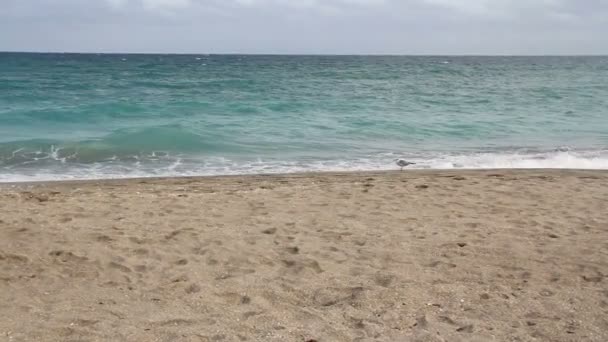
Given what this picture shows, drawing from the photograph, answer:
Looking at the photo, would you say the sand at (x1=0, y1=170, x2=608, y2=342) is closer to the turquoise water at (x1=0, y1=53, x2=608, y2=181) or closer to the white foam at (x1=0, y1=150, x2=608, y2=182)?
the white foam at (x1=0, y1=150, x2=608, y2=182)

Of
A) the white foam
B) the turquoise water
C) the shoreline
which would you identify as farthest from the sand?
the turquoise water

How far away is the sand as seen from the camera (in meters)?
3.93

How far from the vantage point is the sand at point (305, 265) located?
12.9ft

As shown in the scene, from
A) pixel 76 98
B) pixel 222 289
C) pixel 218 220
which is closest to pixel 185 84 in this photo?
pixel 76 98

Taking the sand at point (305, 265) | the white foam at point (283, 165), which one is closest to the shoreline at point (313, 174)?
the white foam at point (283, 165)

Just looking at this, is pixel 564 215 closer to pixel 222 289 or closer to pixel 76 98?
pixel 222 289

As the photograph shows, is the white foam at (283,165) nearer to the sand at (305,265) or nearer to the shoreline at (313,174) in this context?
the shoreline at (313,174)

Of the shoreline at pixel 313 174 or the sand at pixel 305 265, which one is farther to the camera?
the shoreline at pixel 313 174

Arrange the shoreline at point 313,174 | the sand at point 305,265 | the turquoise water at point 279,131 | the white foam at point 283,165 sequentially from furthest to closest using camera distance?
the turquoise water at point 279,131 → the white foam at point 283,165 → the shoreline at point 313,174 → the sand at point 305,265

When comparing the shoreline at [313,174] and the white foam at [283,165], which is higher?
the shoreline at [313,174]

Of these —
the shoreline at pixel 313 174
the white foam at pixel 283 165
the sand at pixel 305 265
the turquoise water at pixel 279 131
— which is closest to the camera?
the sand at pixel 305 265

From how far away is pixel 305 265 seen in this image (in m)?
5.06

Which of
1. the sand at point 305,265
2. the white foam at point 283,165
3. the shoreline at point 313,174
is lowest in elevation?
the white foam at point 283,165

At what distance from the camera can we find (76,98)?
81.4 ft
